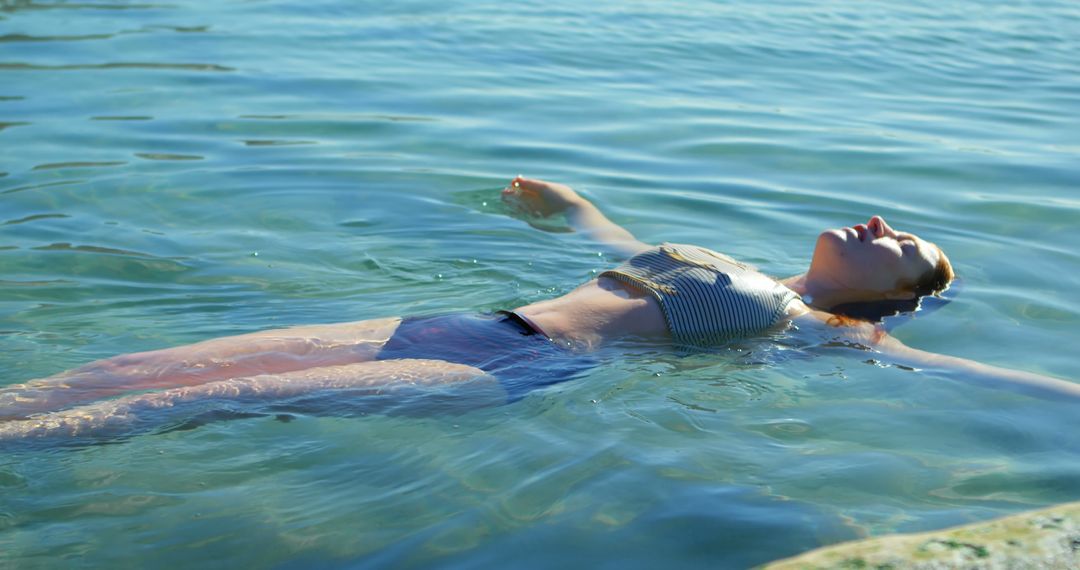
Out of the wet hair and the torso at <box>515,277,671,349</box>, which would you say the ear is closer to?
the wet hair

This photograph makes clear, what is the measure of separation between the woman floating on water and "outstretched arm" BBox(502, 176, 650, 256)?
53.7 inches

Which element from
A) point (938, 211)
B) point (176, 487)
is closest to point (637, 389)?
point (176, 487)

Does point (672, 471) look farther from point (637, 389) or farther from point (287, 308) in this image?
point (287, 308)

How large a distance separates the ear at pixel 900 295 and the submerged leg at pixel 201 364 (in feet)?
8.70

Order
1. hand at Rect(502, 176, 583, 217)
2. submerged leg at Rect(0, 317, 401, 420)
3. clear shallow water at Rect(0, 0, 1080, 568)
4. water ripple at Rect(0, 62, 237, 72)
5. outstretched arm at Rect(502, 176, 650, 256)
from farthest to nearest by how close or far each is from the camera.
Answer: water ripple at Rect(0, 62, 237, 72) → hand at Rect(502, 176, 583, 217) → outstretched arm at Rect(502, 176, 650, 256) → submerged leg at Rect(0, 317, 401, 420) → clear shallow water at Rect(0, 0, 1080, 568)

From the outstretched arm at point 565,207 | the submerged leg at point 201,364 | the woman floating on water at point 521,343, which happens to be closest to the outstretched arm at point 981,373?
the woman floating on water at point 521,343

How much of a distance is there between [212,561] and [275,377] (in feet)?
3.45

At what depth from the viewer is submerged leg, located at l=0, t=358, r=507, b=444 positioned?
170 inches

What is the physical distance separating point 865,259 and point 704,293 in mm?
1016

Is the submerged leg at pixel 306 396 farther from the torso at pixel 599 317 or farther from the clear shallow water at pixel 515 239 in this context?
the torso at pixel 599 317

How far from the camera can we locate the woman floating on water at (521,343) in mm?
4617

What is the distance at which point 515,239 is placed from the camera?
24.5 ft

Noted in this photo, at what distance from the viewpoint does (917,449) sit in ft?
15.9

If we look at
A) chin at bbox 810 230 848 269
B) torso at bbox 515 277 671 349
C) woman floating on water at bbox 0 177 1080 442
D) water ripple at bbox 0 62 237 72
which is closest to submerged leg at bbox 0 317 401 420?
woman floating on water at bbox 0 177 1080 442
